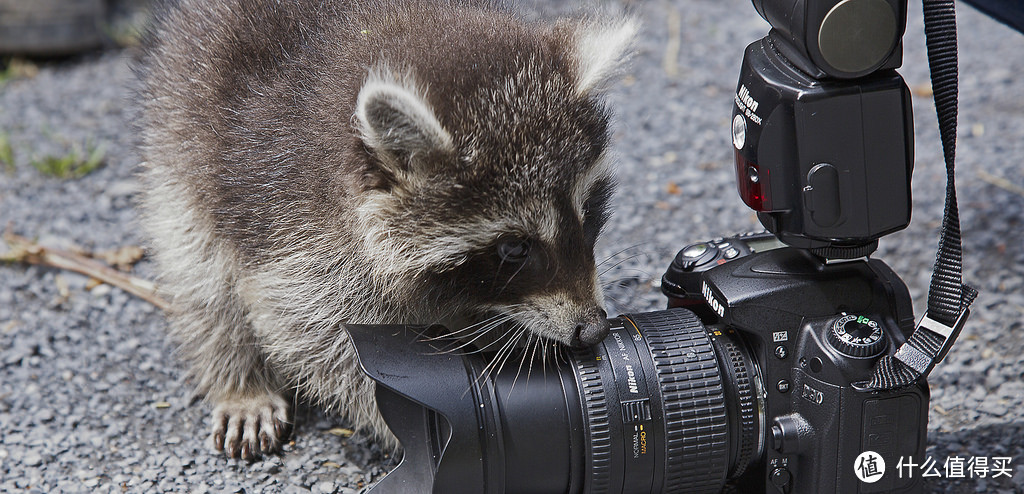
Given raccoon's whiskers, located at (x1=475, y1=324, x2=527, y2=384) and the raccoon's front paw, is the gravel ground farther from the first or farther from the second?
raccoon's whiskers, located at (x1=475, y1=324, x2=527, y2=384)

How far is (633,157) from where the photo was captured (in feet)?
14.8

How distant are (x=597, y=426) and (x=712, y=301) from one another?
44 centimetres

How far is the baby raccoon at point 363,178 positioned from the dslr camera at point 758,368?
0.17 meters

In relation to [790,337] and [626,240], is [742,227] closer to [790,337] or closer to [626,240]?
[626,240]

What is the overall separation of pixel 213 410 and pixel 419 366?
1.04 meters

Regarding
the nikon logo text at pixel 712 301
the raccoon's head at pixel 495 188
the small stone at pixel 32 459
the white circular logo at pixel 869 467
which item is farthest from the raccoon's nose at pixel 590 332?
the small stone at pixel 32 459

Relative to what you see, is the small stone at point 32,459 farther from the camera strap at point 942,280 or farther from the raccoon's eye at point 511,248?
the camera strap at point 942,280

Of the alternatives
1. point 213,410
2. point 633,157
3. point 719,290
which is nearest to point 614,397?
point 719,290

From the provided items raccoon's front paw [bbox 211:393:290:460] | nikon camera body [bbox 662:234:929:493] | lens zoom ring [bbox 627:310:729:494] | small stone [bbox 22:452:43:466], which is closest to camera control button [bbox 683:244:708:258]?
nikon camera body [bbox 662:234:929:493]

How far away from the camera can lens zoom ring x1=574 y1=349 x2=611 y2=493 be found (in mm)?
2283

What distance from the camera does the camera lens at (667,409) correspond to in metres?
2.30

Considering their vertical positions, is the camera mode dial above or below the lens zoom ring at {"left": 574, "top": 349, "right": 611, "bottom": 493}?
above

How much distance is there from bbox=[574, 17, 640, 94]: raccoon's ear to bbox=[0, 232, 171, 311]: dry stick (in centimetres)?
191

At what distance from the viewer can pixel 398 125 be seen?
7.11 feet
